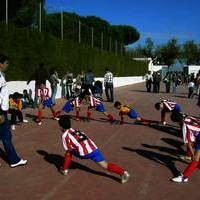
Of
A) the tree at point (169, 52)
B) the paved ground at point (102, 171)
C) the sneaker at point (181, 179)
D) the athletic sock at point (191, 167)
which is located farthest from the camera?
the tree at point (169, 52)

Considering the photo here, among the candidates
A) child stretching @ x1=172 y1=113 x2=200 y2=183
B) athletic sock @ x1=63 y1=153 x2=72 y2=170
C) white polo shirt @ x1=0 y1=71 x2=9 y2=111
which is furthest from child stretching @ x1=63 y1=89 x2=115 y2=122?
athletic sock @ x1=63 y1=153 x2=72 y2=170

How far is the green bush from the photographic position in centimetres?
2058

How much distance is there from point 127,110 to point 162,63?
3908 inches

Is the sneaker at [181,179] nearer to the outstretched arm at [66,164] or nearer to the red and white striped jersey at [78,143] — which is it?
the red and white striped jersey at [78,143]

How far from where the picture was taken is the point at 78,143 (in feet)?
24.1

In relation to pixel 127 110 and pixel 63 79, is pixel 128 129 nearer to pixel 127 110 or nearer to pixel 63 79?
pixel 127 110

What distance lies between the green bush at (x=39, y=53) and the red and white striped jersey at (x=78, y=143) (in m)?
12.3

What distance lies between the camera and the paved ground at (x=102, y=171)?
6.89 m

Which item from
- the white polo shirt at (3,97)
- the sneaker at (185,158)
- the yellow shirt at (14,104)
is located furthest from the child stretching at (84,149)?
the yellow shirt at (14,104)

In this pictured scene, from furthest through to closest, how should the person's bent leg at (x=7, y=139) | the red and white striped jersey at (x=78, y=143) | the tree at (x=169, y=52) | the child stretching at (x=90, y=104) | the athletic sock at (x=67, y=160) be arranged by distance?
the tree at (x=169, y=52) → the child stretching at (x=90, y=104) → the person's bent leg at (x=7, y=139) → the athletic sock at (x=67, y=160) → the red and white striped jersey at (x=78, y=143)

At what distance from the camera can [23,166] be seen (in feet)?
28.0

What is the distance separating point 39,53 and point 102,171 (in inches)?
632

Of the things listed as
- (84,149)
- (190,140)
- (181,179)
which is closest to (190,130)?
(190,140)

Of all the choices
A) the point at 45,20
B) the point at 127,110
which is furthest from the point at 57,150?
the point at 45,20
